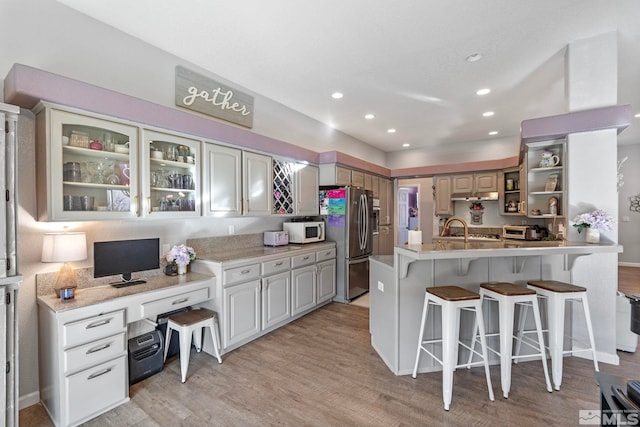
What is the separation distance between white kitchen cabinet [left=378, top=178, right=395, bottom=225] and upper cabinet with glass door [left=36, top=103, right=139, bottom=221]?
4.55m

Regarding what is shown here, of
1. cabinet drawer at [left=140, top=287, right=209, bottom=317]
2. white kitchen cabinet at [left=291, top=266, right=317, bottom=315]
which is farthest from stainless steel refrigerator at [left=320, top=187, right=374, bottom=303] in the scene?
cabinet drawer at [left=140, top=287, right=209, bottom=317]

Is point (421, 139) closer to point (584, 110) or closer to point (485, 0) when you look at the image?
point (584, 110)

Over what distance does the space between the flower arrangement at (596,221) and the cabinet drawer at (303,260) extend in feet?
9.14

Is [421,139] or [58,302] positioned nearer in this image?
[58,302]

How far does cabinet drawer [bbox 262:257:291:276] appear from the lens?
3148mm

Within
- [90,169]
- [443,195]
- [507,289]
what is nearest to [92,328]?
[90,169]

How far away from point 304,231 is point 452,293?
2279 mm

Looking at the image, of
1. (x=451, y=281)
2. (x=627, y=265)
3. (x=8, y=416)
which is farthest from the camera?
(x=627, y=265)

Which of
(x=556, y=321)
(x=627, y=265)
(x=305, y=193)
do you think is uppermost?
(x=305, y=193)

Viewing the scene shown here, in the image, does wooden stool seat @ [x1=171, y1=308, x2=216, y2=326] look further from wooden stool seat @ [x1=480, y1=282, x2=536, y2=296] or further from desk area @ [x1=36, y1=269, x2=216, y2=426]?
wooden stool seat @ [x1=480, y1=282, x2=536, y2=296]

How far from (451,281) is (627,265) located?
7000 mm

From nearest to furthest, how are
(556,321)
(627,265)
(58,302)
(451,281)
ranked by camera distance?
(58,302) → (556,321) → (451,281) → (627,265)

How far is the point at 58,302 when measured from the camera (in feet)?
6.40

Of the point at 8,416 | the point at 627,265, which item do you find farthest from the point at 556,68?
the point at 627,265
